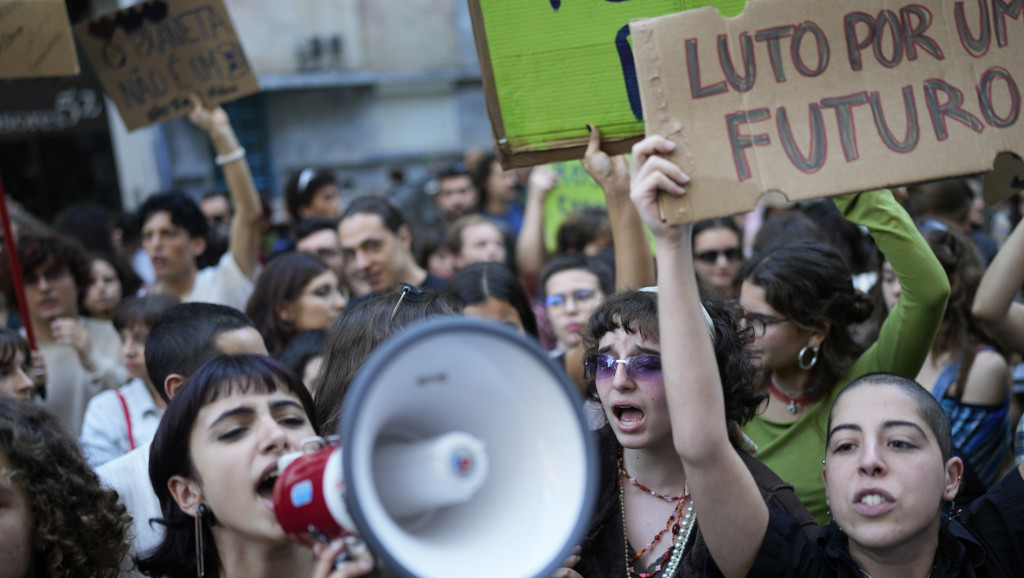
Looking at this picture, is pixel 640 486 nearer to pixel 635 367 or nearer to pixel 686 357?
pixel 635 367

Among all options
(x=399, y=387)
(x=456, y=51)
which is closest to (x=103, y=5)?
(x=456, y=51)

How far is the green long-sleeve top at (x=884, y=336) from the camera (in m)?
2.50

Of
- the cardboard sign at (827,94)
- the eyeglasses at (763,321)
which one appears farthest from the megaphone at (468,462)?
the eyeglasses at (763,321)

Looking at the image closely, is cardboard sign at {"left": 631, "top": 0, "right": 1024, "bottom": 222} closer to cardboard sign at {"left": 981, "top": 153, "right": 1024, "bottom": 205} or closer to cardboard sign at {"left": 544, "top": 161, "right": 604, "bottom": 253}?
cardboard sign at {"left": 981, "top": 153, "right": 1024, "bottom": 205}

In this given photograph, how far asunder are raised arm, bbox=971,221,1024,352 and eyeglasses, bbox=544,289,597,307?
1599 mm

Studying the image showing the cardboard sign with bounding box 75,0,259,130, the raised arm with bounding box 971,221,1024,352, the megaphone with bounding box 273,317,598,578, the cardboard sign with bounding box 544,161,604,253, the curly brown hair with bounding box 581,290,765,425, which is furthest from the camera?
the cardboard sign with bounding box 544,161,604,253

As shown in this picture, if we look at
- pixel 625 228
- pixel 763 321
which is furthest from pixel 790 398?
pixel 625 228

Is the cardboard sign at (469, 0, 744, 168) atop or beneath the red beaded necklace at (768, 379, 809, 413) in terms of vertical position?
atop

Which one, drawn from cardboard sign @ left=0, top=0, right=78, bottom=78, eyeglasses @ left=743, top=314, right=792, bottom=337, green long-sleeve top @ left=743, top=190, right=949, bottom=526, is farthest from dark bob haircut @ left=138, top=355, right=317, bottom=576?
cardboard sign @ left=0, top=0, right=78, bottom=78

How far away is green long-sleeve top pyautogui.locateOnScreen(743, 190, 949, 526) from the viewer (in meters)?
2.50

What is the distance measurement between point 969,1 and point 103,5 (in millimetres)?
12372

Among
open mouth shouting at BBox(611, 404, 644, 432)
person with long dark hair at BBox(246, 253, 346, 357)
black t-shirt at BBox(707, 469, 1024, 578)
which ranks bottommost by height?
black t-shirt at BBox(707, 469, 1024, 578)

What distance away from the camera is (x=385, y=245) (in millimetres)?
4699

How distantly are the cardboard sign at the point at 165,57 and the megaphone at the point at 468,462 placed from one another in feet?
9.61
